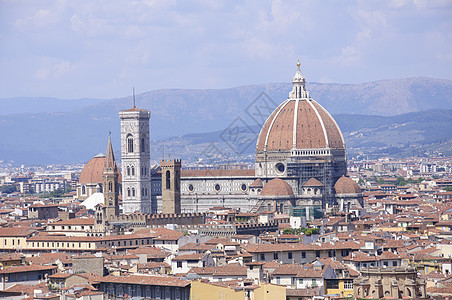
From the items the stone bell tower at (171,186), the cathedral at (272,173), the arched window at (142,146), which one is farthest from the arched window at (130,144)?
the stone bell tower at (171,186)

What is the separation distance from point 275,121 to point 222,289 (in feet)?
310

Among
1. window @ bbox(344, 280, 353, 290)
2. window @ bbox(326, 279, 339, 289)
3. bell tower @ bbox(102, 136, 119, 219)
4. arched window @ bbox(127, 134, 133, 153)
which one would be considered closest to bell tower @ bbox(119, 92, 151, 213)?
arched window @ bbox(127, 134, 133, 153)

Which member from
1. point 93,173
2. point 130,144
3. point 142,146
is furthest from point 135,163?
point 93,173

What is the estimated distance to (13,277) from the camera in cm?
6053

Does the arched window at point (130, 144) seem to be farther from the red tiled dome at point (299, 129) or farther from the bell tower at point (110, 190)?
the bell tower at point (110, 190)

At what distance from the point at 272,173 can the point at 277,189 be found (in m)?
8.38

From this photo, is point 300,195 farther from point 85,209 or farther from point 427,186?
point 427,186

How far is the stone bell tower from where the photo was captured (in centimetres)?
12838

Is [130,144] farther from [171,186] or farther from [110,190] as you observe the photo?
[110,190]

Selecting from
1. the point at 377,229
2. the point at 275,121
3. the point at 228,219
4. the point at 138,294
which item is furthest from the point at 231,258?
the point at 275,121

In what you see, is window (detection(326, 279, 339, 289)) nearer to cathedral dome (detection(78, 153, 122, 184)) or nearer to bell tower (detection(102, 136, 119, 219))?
bell tower (detection(102, 136, 119, 219))

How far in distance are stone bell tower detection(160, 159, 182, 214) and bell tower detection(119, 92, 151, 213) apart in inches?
454

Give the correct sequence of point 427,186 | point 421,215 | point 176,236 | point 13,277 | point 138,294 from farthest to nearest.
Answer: point 427,186 → point 421,215 → point 176,236 → point 13,277 → point 138,294

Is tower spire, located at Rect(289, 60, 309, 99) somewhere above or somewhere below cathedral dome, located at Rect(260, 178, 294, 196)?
above
